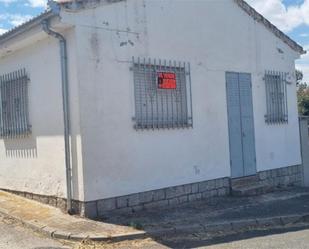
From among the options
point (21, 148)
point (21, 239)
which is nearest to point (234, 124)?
point (21, 148)

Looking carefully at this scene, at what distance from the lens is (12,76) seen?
10.2 meters

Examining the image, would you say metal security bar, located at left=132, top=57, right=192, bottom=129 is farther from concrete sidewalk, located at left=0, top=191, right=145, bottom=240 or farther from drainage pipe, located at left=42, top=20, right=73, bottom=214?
concrete sidewalk, located at left=0, top=191, right=145, bottom=240

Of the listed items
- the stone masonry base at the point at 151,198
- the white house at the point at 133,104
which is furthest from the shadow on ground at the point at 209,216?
the white house at the point at 133,104

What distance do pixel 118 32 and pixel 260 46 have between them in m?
4.95

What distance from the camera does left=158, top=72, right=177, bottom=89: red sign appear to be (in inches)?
374

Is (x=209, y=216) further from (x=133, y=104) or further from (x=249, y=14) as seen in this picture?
(x=249, y=14)

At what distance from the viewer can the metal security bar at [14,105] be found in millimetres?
9781

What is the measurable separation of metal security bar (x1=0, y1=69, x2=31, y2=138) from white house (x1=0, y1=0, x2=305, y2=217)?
0.04 meters

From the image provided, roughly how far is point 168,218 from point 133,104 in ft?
7.48

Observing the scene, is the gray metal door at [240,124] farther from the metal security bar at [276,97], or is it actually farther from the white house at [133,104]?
the metal security bar at [276,97]

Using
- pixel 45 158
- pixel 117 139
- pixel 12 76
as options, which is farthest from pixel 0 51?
pixel 117 139

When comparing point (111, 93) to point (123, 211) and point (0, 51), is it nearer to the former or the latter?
point (123, 211)

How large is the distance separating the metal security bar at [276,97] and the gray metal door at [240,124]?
2.80 ft

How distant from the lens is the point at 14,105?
33.5 ft
